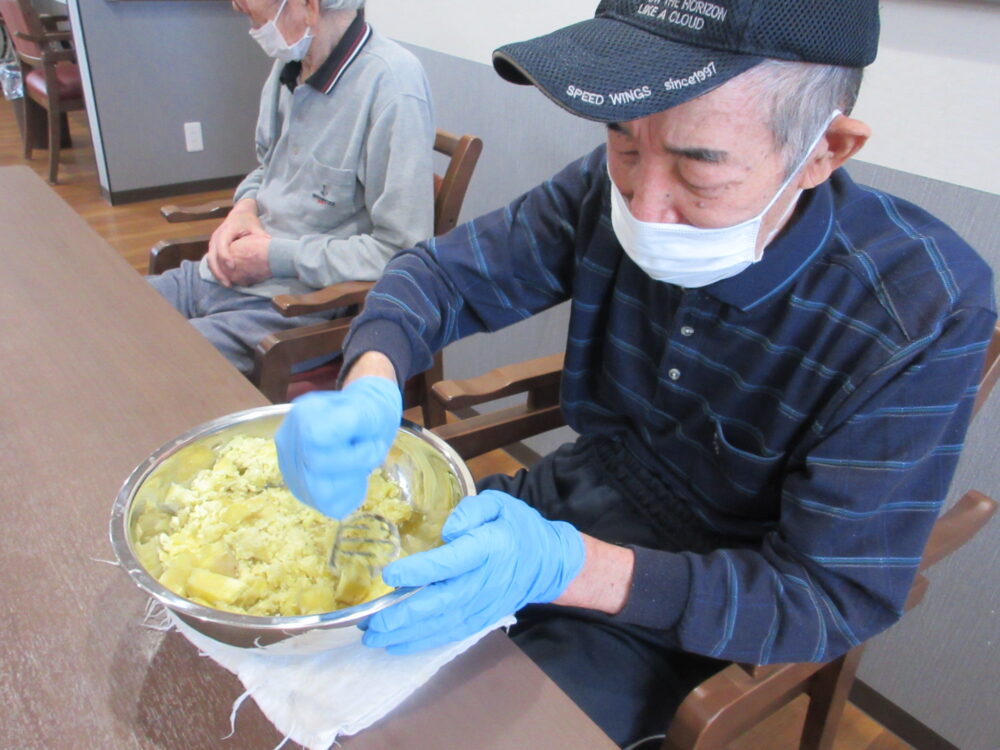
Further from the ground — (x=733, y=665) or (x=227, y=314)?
(x=733, y=665)

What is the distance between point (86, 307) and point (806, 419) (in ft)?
3.42

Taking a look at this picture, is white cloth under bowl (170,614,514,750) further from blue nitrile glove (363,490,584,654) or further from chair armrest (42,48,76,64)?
chair armrest (42,48,76,64)

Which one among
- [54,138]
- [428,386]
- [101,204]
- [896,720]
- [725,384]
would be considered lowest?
[101,204]

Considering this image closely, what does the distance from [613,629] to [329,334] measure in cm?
80

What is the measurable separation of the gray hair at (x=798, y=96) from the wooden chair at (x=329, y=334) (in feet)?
2.56

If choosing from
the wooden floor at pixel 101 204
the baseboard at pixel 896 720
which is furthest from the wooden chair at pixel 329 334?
the wooden floor at pixel 101 204

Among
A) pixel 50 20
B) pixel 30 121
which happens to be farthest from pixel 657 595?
pixel 30 121

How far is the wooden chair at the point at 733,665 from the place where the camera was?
28.0 inches

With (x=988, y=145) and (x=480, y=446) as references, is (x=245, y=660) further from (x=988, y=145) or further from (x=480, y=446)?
(x=988, y=145)

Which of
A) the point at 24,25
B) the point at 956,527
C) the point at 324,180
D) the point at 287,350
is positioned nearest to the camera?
the point at 956,527

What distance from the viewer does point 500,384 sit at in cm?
114

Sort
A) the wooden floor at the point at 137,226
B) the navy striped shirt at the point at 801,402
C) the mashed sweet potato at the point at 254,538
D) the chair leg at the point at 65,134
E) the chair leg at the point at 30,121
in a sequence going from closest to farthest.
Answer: the mashed sweet potato at the point at 254,538 < the navy striped shirt at the point at 801,402 < the wooden floor at the point at 137,226 < the chair leg at the point at 30,121 < the chair leg at the point at 65,134

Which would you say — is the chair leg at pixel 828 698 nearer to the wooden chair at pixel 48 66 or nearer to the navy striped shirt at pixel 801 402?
the navy striped shirt at pixel 801 402

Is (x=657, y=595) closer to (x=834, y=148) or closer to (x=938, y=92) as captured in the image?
(x=834, y=148)
